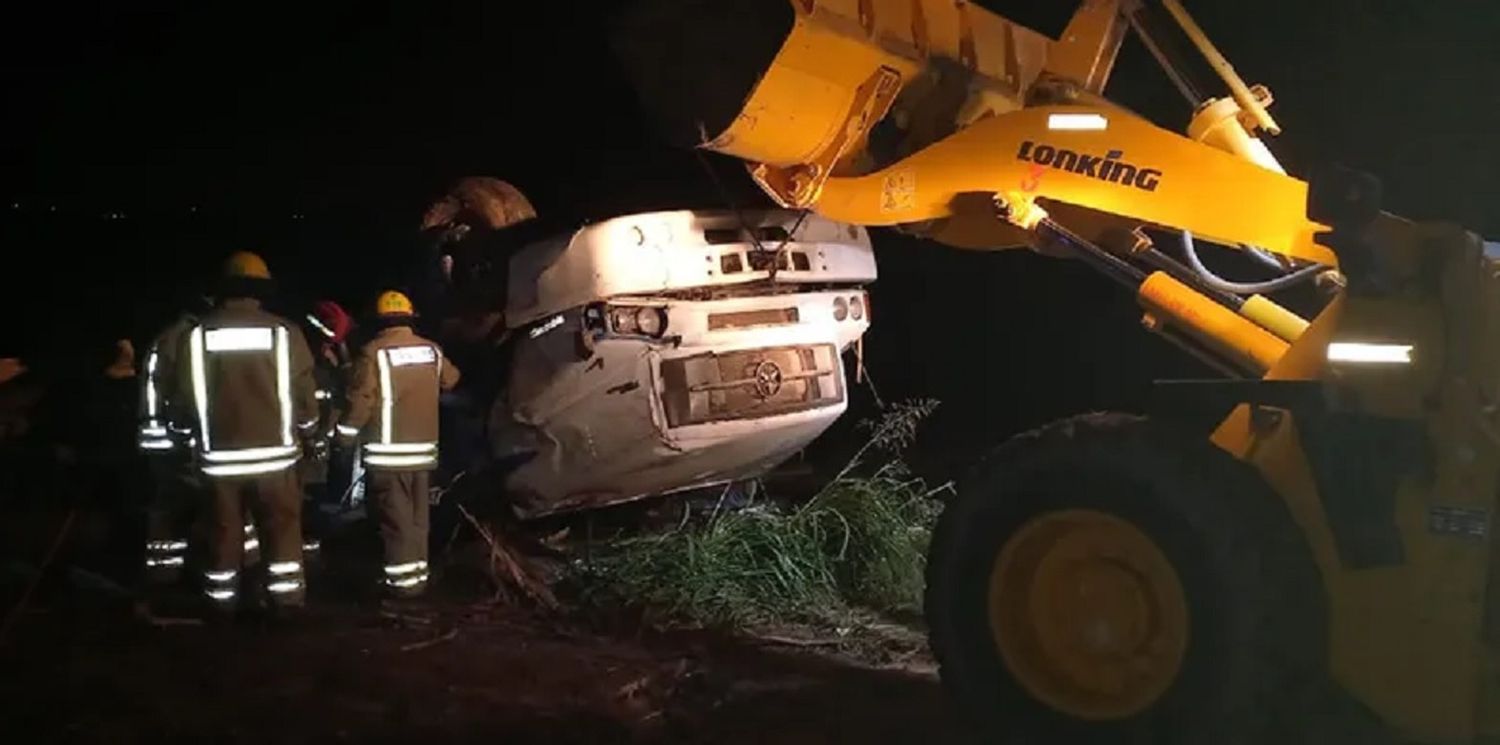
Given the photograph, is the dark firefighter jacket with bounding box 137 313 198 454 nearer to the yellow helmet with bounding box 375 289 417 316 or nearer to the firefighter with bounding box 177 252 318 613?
the firefighter with bounding box 177 252 318 613

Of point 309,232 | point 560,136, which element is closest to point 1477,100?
point 560,136

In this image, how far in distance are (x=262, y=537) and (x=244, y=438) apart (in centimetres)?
51

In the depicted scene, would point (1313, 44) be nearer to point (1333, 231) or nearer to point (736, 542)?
point (736, 542)

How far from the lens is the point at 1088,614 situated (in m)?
4.55

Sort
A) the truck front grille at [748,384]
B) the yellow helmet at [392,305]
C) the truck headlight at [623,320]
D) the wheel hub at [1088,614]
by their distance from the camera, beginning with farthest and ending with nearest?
the yellow helmet at [392,305] < the truck front grille at [748,384] < the truck headlight at [623,320] < the wheel hub at [1088,614]

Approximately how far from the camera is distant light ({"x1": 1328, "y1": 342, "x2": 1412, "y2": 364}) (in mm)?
4125

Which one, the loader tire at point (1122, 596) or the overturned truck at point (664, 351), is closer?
the loader tire at point (1122, 596)

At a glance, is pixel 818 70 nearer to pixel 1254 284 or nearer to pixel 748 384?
pixel 1254 284

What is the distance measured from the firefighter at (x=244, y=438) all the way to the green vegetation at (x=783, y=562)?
154 cm

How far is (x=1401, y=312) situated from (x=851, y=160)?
237 centimetres

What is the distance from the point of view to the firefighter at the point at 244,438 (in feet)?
24.2

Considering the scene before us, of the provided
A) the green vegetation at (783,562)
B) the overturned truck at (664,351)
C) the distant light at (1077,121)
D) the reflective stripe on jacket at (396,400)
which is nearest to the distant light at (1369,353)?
the distant light at (1077,121)

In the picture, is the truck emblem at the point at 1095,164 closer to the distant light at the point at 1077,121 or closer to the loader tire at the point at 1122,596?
the distant light at the point at 1077,121

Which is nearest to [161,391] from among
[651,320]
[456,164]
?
[651,320]
